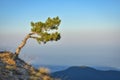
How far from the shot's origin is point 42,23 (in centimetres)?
6500

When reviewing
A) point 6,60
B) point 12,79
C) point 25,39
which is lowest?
point 12,79

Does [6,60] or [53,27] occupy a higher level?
[53,27]

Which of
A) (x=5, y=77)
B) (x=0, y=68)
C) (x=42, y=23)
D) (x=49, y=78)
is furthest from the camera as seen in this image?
(x=42, y=23)

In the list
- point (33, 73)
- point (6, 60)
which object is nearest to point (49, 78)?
point (33, 73)

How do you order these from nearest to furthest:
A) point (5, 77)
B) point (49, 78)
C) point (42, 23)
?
1. point (5, 77)
2. point (49, 78)
3. point (42, 23)

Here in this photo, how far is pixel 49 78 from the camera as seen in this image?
5791 cm

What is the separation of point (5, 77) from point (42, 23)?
18.3 m

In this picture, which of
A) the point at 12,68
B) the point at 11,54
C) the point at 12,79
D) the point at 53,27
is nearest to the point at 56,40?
the point at 53,27

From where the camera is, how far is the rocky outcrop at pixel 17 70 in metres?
51.4

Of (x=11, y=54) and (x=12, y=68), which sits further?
(x=11, y=54)

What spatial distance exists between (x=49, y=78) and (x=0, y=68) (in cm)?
870

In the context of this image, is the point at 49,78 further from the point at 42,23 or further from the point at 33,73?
the point at 42,23

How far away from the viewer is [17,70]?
55.8 meters

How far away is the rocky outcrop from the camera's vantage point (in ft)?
169
